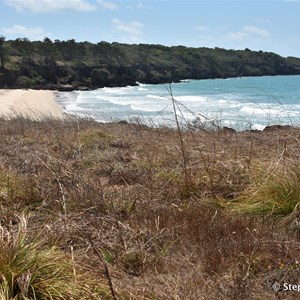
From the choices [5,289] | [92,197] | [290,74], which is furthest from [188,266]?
[290,74]

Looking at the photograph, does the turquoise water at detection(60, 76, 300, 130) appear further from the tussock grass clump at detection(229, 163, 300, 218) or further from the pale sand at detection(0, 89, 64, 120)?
the pale sand at detection(0, 89, 64, 120)

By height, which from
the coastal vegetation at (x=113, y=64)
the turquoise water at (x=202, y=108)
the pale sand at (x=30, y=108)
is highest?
the coastal vegetation at (x=113, y=64)

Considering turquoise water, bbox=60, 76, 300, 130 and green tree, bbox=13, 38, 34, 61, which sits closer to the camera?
turquoise water, bbox=60, 76, 300, 130

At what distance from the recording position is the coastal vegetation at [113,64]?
262ft

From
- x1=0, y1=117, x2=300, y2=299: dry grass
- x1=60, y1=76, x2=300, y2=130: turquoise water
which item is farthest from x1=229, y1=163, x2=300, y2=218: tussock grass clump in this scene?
x1=60, y1=76, x2=300, y2=130: turquoise water

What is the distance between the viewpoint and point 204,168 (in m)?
5.13

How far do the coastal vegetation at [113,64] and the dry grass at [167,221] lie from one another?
51842 mm

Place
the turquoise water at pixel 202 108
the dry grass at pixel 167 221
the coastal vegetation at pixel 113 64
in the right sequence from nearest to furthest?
the dry grass at pixel 167 221 → the turquoise water at pixel 202 108 → the coastal vegetation at pixel 113 64

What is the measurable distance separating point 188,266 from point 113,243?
61cm

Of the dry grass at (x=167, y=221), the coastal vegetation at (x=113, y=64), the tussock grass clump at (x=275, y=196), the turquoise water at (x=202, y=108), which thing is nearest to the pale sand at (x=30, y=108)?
the turquoise water at (x=202, y=108)

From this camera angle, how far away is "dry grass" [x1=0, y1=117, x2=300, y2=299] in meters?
2.72

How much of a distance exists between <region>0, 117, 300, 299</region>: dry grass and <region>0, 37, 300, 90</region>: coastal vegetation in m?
51.8

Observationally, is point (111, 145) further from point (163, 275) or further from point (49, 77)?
point (49, 77)

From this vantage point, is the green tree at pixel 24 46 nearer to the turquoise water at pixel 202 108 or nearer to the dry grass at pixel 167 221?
the turquoise water at pixel 202 108
